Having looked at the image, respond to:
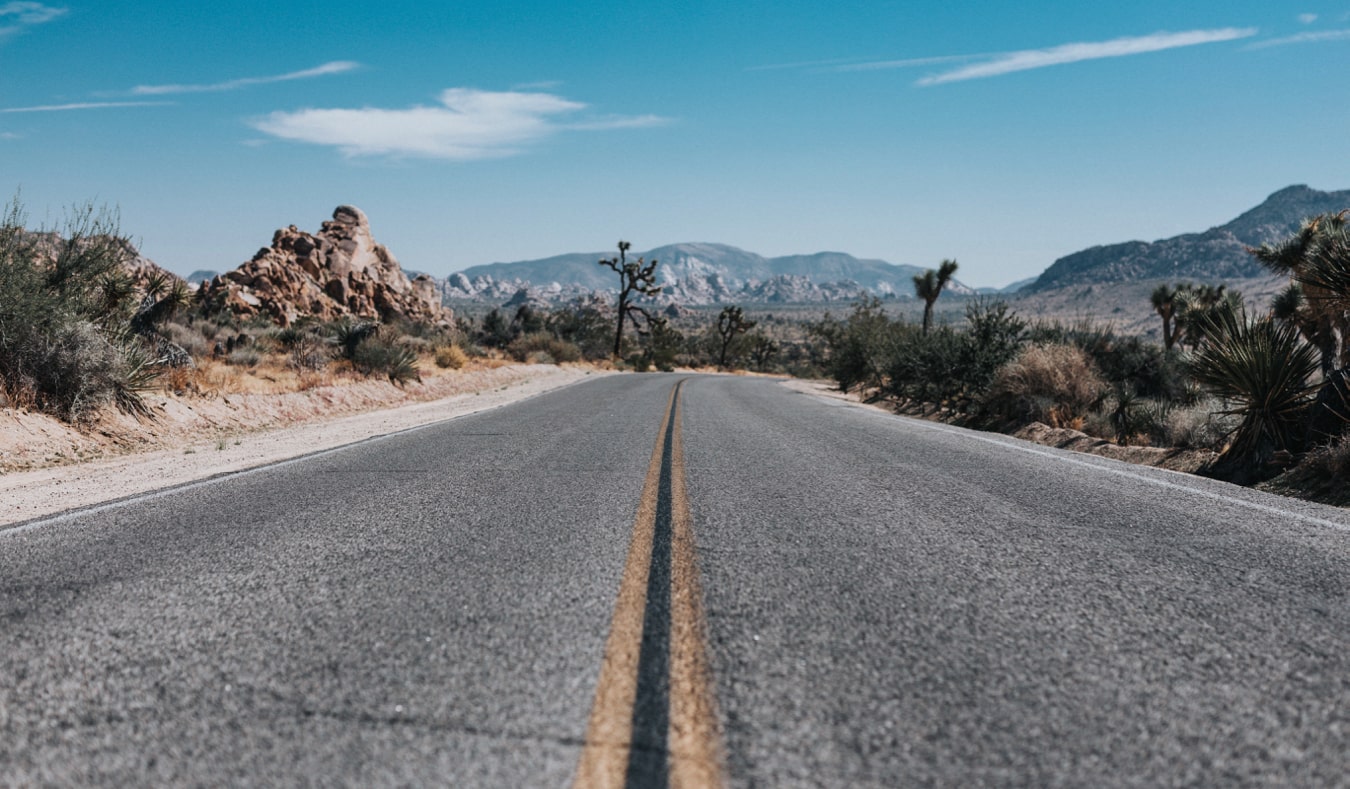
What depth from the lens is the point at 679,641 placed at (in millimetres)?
3082

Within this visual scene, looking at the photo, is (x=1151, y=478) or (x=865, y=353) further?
(x=865, y=353)

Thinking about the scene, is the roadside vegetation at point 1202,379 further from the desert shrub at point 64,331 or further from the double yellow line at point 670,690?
the desert shrub at point 64,331

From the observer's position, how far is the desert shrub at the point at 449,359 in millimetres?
26672

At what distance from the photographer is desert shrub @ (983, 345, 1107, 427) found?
1421 centimetres

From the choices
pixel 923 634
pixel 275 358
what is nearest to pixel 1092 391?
pixel 923 634

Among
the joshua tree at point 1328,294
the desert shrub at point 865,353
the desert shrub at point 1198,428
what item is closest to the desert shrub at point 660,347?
the desert shrub at point 865,353

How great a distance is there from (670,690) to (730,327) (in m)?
70.1

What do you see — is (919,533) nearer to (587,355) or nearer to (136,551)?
(136,551)

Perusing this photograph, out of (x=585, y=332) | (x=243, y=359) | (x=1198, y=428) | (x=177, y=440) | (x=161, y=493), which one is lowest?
(x=177, y=440)

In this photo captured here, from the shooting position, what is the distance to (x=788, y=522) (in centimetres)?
535

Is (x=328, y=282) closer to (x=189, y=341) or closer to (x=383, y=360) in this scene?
(x=383, y=360)

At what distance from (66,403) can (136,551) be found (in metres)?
7.45

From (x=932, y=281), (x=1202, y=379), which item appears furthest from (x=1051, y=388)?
(x=932, y=281)

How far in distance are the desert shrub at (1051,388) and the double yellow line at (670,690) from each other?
11.7 m
